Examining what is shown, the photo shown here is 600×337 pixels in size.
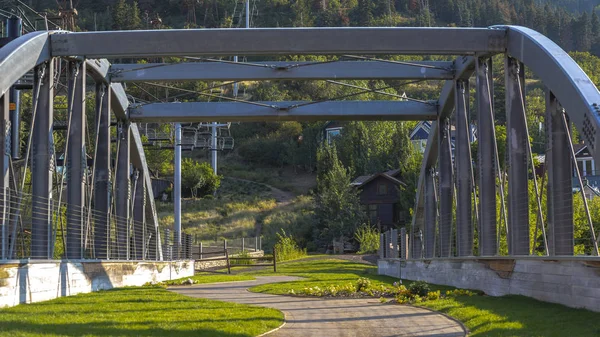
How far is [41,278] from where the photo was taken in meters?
14.0

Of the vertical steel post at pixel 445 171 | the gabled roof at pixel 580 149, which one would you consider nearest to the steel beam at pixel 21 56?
the vertical steel post at pixel 445 171

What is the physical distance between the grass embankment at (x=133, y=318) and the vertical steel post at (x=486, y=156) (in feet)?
20.5

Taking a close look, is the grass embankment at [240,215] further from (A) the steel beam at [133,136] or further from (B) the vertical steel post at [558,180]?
(B) the vertical steel post at [558,180]

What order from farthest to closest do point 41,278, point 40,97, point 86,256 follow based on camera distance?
1. point 86,256
2. point 40,97
3. point 41,278

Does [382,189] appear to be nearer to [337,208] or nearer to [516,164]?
[337,208]

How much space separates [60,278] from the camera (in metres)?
15.1

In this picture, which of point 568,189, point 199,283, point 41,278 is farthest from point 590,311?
point 199,283

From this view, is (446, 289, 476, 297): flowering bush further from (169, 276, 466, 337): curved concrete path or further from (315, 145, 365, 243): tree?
(315, 145, 365, 243): tree

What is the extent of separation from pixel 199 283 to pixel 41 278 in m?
11.8

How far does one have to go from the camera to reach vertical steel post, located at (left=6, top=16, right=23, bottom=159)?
23.7 metres

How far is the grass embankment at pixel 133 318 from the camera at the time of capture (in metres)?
9.90

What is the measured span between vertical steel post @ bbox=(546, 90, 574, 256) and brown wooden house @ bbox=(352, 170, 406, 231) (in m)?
56.7

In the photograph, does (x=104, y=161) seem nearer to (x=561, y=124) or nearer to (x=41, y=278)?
(x=41, y=278)

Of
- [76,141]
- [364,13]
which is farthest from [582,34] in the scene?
[76,141]
